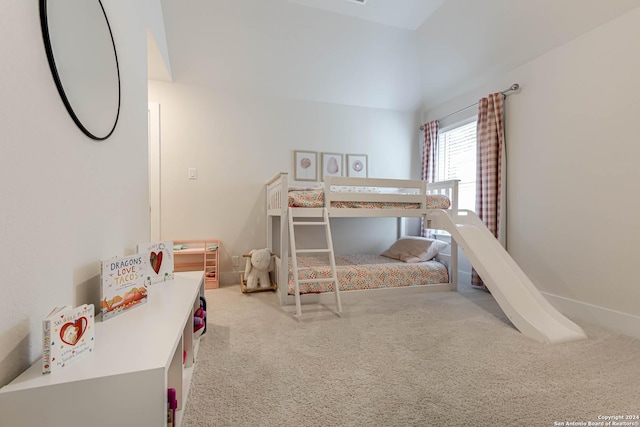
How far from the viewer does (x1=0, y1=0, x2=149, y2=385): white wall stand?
0.74m

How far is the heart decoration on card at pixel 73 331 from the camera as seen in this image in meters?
0.78

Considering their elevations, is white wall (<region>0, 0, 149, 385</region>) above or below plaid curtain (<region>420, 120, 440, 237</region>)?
below

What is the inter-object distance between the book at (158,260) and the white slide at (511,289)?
2238 millimetres

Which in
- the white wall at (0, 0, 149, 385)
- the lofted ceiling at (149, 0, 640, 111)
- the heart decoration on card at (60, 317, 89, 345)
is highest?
the lofted ceiling at (149, 0, 640, 111)

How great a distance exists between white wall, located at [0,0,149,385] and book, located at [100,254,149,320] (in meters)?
0.08

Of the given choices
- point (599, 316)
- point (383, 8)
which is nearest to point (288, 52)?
point (383, 8)

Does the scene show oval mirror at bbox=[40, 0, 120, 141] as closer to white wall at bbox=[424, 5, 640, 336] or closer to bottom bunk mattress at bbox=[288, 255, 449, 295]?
bottom bunk mattress at bbox=[288, 255, 449, 295]

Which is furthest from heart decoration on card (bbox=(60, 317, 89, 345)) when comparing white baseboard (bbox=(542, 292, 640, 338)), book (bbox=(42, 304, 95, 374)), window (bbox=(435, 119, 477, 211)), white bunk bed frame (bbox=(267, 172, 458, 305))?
window (bbox=(435, 119, 477, 211))

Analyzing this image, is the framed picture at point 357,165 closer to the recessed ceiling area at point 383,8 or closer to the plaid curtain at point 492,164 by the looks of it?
the plaid curtain at point 492,164

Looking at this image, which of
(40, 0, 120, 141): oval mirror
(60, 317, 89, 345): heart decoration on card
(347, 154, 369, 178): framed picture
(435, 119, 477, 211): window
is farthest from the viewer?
(347, 154, 369, 178): framed picture

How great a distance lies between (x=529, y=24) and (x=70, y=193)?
11.1 ft

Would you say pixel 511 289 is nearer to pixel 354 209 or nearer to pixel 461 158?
pixel 354 209

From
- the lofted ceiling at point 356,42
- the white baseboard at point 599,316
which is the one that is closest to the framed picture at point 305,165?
the lofted ceiling at point 356,42

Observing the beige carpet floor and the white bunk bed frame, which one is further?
the white bunk bed frame
